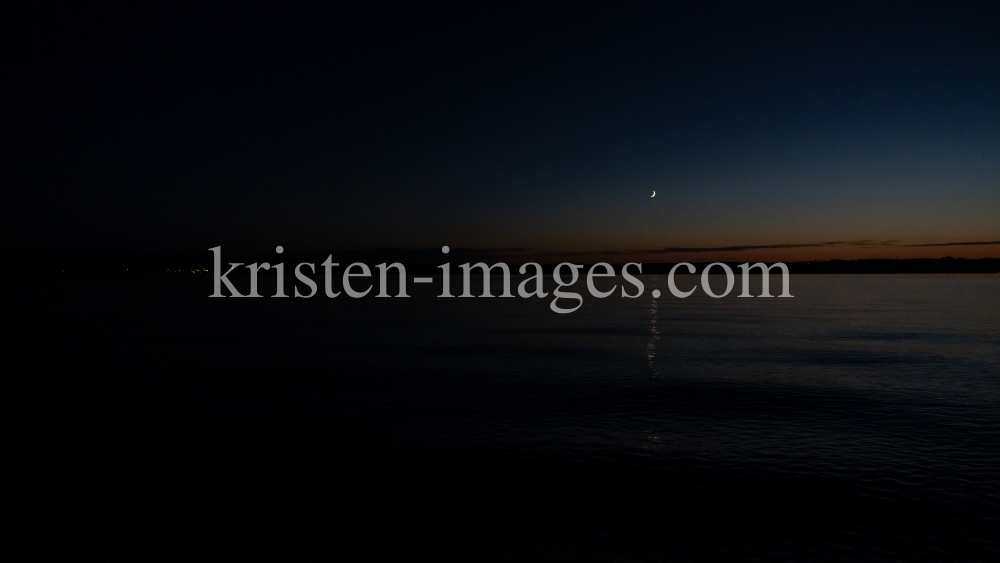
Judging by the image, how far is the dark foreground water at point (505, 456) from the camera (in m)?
14.5

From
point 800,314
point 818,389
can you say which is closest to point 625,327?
point 800,314

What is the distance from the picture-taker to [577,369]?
3672 centimetres

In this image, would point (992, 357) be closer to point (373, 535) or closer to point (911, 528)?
point (911, 528)

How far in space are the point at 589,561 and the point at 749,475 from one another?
22.0 feet

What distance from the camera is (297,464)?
19.7 m

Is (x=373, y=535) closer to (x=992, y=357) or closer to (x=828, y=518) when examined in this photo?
(x=828, y=518)

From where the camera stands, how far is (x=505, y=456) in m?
20.2

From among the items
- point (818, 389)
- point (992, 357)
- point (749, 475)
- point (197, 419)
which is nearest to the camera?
point (749, 475)

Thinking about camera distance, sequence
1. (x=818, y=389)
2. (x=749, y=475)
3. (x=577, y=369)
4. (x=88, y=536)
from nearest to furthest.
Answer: (x=88, y=536), (x=749, y=475), (x=818, y=389), (x=577, y=369)

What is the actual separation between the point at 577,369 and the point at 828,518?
2154 cm

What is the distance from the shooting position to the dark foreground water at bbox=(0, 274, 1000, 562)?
47.6 ft

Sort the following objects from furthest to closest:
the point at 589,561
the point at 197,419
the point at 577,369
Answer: the point at 577,369 → the point at 197,419 → the point at 589,561

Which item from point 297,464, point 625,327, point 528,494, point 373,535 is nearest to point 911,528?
point 528,494

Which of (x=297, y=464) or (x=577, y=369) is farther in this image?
(x=577, y=369)
